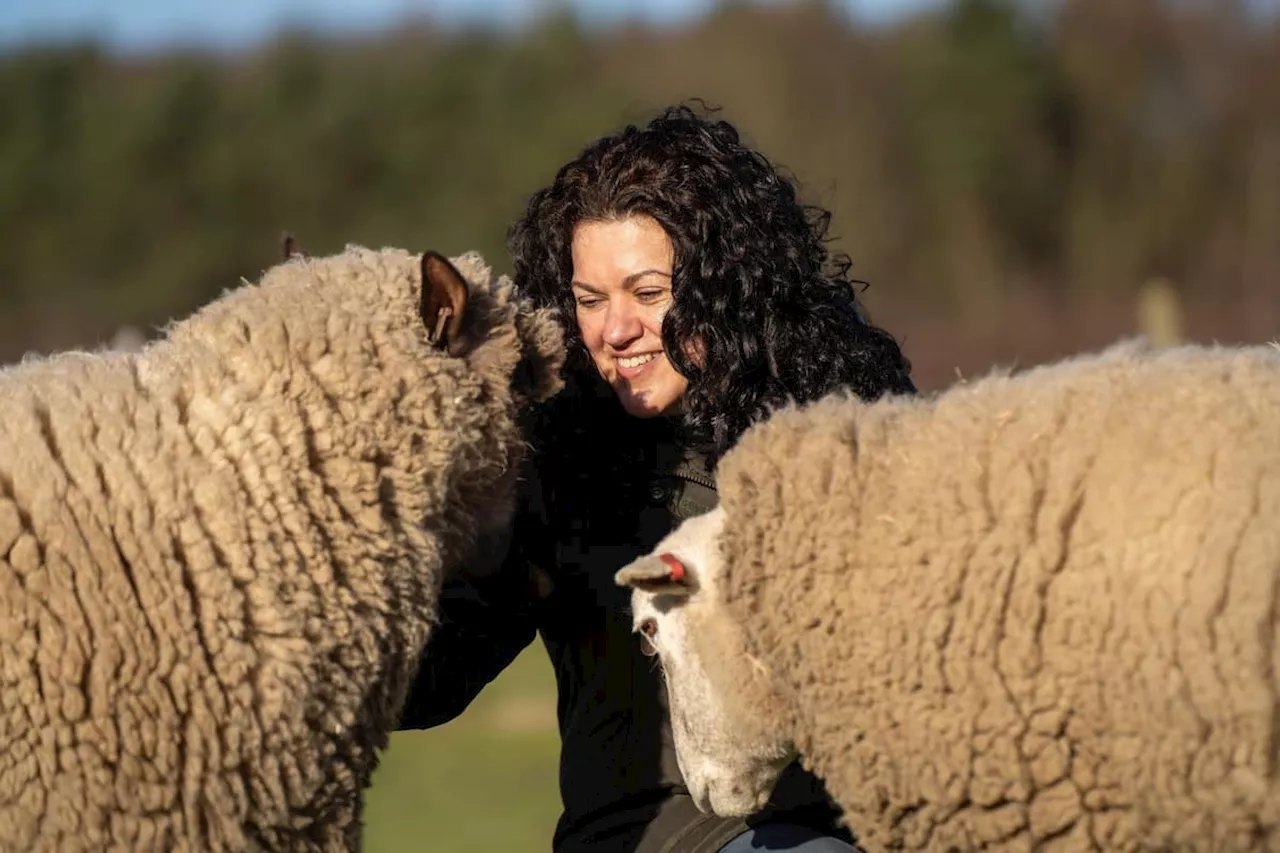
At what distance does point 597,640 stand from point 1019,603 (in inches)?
48.1

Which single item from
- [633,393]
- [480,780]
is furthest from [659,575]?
[480,780]

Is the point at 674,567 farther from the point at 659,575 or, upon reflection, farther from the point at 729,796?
the point at 729,796

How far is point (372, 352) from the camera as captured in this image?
3096 mm

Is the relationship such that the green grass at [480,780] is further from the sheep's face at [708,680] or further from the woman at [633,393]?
the sheep's face at [708,680]

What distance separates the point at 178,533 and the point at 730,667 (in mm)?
1012

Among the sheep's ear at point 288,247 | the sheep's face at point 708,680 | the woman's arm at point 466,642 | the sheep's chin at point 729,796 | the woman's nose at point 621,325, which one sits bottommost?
the sheep's chin at point 729,796

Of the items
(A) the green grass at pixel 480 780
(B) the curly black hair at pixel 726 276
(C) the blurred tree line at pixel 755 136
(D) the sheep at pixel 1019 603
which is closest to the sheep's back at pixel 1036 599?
(D) the sheep at pixel 1019 603

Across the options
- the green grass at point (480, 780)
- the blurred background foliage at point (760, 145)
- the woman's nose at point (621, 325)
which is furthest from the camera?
the blurred background foliage at point (760, 145)

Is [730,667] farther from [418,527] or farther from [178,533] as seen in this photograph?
[178,533]

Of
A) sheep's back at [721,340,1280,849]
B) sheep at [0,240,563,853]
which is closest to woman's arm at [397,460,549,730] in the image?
sheep at [0,240,563,853]

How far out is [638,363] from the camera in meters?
3.72

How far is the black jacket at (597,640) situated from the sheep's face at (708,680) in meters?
0.29

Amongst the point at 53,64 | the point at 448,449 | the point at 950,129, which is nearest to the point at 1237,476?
the point at 448,449

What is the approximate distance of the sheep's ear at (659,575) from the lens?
115 inches
